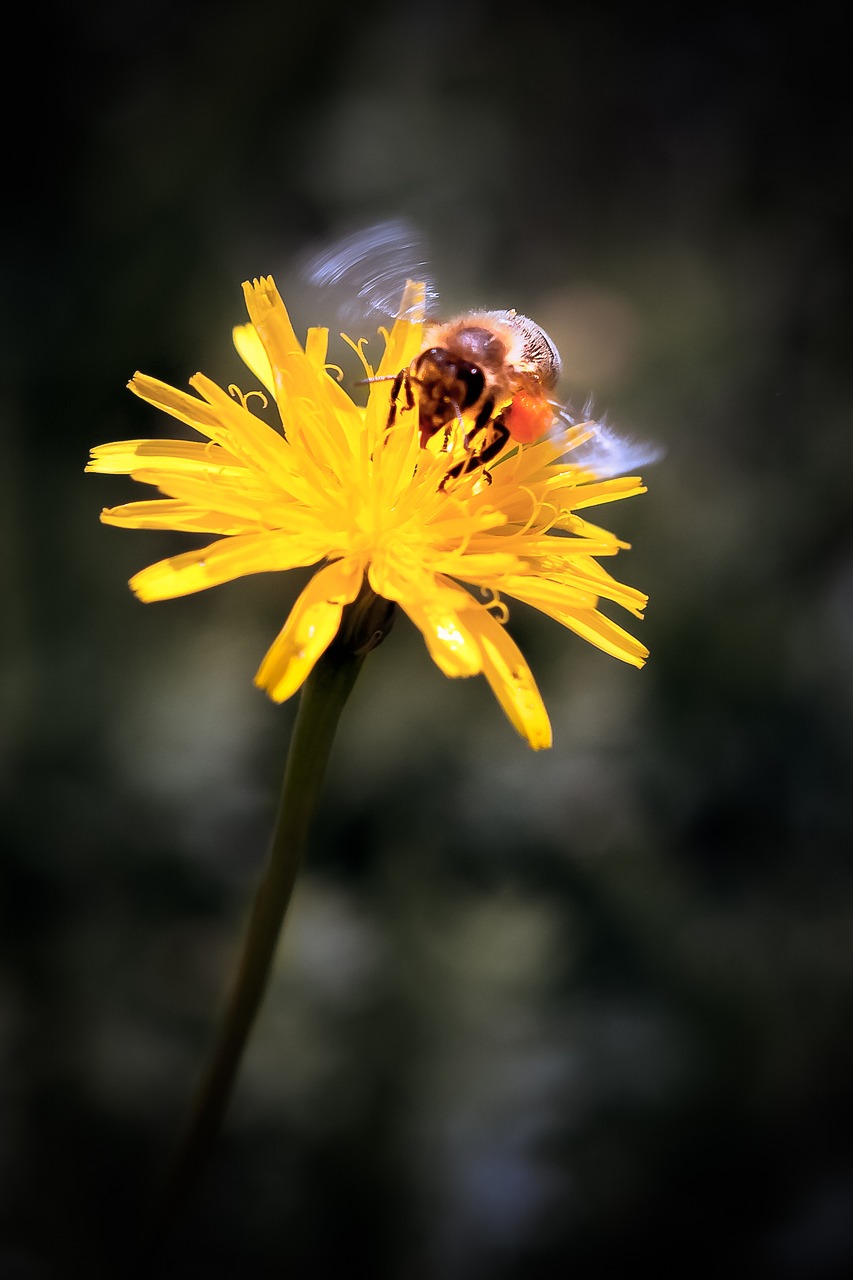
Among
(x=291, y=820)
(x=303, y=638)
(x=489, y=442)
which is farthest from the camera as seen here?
(x=489, y=442)

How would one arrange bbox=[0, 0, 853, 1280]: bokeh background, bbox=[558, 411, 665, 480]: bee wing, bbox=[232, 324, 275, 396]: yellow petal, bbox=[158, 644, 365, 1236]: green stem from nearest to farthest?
bbox=[158, 644, 365, 1236]: green stem < bbox=[558, 411, 665, 480]: bee wing < bbox=[232, 324, 275, 396]: yellow petal < bbox=[0, 0, 853, 1280]: bokeh background

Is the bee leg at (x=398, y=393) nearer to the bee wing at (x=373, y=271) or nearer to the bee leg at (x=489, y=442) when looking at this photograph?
the bee leg at (x=489, y=442)

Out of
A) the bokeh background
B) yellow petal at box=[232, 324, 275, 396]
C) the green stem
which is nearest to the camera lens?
the green stem

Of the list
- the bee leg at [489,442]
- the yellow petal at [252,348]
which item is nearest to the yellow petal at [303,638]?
the bee leg at [489,442]

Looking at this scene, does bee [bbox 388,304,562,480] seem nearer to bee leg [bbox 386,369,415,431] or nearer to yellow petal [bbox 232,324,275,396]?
bee leg [bbox 386,369,415,431]

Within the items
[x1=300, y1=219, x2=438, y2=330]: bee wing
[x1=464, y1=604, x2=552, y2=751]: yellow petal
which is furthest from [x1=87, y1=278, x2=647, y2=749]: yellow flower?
[x1=300, y1=219, x2=438, y2=330]: bee wing

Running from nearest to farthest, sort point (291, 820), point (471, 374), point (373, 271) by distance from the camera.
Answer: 1. point (291, 820)
2. point (471, 374)
3. point (373, 271)

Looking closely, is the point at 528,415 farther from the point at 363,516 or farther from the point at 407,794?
the point at 407,794

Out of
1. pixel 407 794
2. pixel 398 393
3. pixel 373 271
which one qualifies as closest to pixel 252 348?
pixel 373 271
